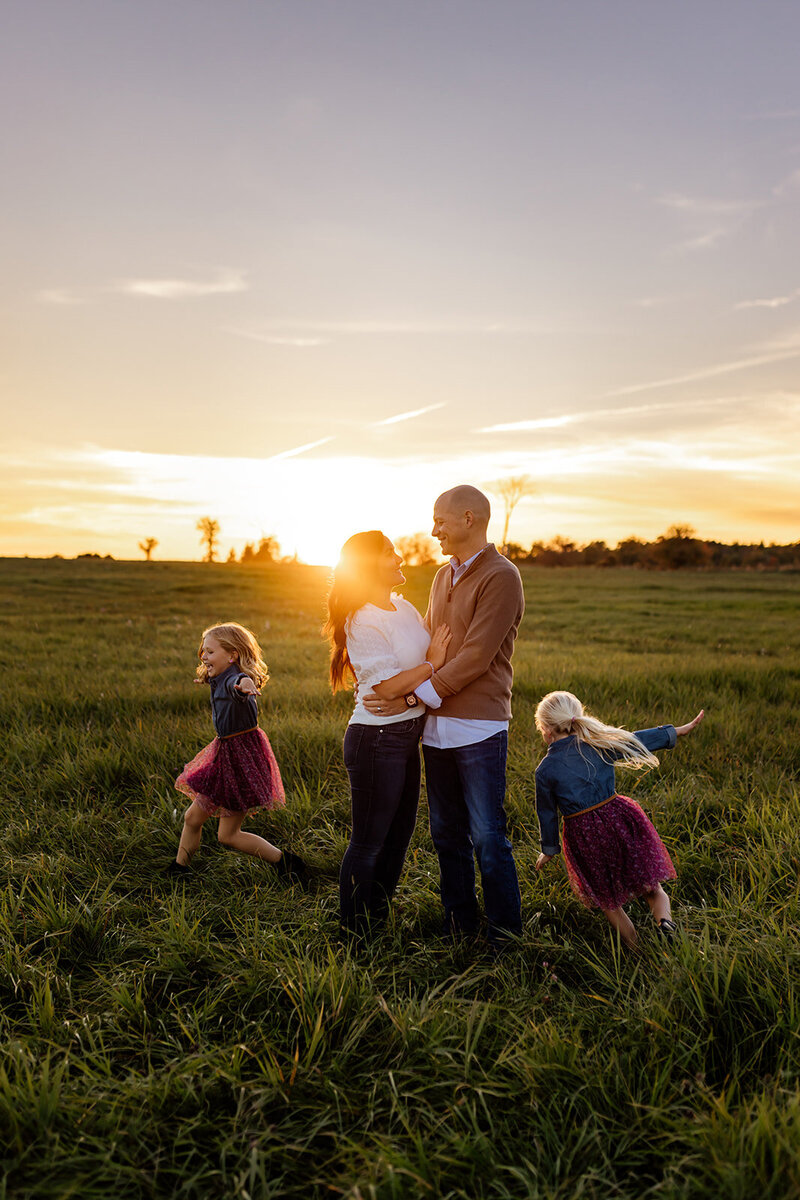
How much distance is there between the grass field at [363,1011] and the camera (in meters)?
2.36

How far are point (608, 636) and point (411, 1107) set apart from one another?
1606 centimetres

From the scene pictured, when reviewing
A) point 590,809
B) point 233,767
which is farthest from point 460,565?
point 233,767

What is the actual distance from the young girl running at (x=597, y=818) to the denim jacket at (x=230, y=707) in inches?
85.8

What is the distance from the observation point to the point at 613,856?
396 cm

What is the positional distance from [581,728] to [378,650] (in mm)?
1304

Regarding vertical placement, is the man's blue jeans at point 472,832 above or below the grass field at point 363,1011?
above

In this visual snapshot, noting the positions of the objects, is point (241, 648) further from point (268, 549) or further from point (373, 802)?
point (268, 549)

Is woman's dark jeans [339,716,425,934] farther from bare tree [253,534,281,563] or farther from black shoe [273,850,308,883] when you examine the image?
bare tree [253,534,281,563]

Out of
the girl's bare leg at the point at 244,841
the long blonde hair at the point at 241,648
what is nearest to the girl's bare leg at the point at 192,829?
the girl's bare leg at the point at 244,841

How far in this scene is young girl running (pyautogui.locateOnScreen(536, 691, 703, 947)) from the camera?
12.9 ft

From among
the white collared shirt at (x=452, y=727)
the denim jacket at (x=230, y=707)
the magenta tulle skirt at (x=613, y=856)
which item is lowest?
the magenta tulle skirt at (x=613, y=856)

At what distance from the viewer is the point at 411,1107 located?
100 inches

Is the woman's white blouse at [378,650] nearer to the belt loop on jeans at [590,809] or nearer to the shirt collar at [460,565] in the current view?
the shirt collar at [460,565]

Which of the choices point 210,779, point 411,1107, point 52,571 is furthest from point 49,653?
point 52,571
